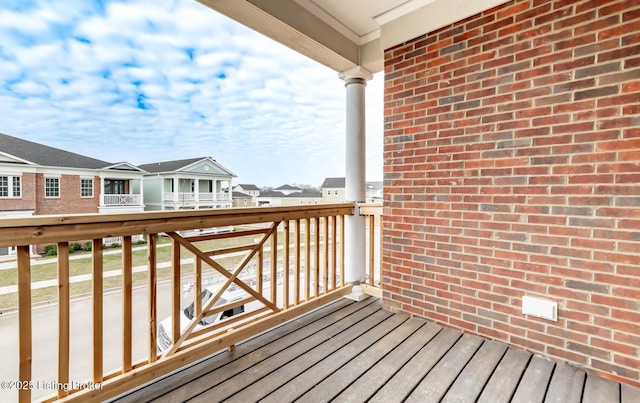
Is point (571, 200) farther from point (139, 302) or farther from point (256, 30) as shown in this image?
point (139, 302)

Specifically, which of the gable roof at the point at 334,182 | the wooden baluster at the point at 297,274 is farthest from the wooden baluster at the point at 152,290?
the gable roof at the point at 334,182

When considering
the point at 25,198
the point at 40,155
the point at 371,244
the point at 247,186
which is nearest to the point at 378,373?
the point at 371,244

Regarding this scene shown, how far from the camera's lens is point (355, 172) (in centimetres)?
A: 292

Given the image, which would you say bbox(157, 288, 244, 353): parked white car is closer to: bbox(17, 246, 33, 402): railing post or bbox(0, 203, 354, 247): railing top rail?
bbox(0, 203, 354, 247): railing top rail

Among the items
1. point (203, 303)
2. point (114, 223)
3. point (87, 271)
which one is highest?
point (114, 223)

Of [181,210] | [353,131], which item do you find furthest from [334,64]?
[181,210]

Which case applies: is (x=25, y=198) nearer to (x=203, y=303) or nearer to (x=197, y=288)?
(x=197, y=288)

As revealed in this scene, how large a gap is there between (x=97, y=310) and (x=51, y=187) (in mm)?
627

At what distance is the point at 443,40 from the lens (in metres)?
2.23

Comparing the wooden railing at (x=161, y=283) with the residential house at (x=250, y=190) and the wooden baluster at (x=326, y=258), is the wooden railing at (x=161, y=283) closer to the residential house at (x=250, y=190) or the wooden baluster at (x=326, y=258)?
the residential house at (x=250, y=190)

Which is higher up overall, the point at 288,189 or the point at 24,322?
the point at 288,189

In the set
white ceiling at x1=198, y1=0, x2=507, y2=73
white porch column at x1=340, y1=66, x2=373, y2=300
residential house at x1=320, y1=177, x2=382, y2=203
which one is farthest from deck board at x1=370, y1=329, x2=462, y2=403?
white ceiling at x1=198, y1=0, x2=507, y2=73

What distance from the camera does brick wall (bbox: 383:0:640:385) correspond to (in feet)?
5.27

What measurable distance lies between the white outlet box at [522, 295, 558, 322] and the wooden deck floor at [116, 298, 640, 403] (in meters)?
0.27
